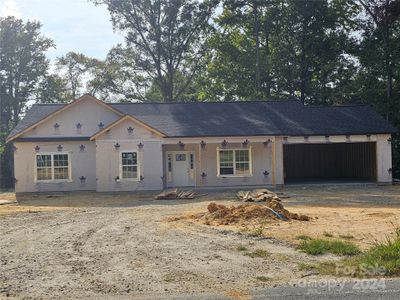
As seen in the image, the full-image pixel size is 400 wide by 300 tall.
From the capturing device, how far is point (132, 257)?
29.8ft

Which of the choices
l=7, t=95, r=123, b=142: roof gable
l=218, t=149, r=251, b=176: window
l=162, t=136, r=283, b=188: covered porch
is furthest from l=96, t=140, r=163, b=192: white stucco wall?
l=218, t=149, r=251, b=176: window

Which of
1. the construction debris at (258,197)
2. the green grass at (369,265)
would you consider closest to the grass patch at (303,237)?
the green grass at (369,265)

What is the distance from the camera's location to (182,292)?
22.2 feet

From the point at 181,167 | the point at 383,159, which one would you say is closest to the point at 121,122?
the point at 181,167

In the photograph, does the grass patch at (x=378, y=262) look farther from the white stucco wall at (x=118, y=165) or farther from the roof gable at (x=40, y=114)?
the roof gable at (x=40, y=114)

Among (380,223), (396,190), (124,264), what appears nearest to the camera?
(124,264)

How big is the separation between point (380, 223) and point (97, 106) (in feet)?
61.9

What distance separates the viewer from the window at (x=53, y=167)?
84.8 feet

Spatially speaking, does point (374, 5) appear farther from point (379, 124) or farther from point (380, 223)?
point (380, 223)

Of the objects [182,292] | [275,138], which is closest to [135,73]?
[275,138]

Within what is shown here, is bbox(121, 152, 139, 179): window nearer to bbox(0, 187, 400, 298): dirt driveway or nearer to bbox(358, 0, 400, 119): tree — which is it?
bbox(0, 187, 400, 298): dirt driveway

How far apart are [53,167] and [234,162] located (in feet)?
32.9

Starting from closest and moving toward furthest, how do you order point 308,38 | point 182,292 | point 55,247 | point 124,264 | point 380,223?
point 182,292 < point 124,264 < point 55,247 < point 380,223 < point 308,38

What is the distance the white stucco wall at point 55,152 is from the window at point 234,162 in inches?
281
